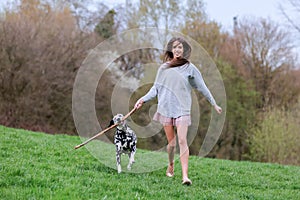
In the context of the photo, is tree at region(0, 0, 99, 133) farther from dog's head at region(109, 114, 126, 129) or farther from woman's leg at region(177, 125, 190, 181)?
woman's leg at region(177, 125, 190, 181)

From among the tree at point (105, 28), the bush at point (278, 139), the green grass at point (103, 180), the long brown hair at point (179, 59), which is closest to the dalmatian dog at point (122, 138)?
the green grass at point (103, 180)

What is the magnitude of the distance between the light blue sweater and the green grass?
4.15 ft

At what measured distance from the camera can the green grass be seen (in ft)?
19.5

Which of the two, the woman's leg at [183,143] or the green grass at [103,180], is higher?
the woman's leg at [183,143]

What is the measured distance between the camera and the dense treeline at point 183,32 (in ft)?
95.1

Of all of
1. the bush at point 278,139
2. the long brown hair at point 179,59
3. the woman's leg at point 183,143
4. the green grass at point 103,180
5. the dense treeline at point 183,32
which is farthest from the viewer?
the bush at point 278,139

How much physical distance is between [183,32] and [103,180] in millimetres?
26538

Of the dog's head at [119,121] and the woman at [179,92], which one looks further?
the dog's head at [119,121]

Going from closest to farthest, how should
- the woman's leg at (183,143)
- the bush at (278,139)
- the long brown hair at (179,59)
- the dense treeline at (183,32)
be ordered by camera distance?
1. the woman's leg at (183,143)
2. the long brown hair at (179,59)
3. the dense treeline at (183,32)
4. the bush at (278,139)

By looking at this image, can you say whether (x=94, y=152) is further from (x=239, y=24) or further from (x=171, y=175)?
(x=239, y=24)

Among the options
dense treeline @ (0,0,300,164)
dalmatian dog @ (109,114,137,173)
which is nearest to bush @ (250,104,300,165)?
dense treeline @ (0,0,300,164)

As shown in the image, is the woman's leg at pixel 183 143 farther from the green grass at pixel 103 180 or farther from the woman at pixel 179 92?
the green grass at pixel 103 180

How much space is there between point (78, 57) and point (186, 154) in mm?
25380

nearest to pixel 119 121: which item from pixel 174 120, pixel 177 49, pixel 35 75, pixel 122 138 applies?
pixel 122 138
